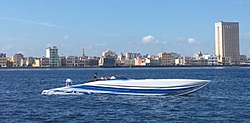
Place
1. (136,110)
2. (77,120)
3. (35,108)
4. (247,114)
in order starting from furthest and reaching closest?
(35,108) → (136,110) → (247,114) → (77,120)

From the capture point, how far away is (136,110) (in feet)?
100

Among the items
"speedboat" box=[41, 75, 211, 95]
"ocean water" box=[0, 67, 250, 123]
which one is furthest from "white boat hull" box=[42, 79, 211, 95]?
"ocean water" box=[0, 67, 250, 123]

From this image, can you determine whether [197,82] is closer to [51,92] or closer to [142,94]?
[142,94]

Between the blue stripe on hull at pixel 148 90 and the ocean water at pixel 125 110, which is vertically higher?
the blue stripe on hull at pixel 148 90

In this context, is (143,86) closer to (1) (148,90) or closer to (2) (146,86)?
(2) (146,86)

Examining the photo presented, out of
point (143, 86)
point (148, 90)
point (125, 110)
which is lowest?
point (125, 110)

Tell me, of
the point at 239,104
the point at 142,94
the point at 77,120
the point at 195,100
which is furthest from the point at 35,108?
the point at 239,104

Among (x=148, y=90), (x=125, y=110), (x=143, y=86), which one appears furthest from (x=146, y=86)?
(x=125, y=110)

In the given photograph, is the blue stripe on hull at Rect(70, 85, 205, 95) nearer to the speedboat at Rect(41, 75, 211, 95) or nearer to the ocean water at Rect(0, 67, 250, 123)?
the speedboat at Rect(41, 75, 211, 95)

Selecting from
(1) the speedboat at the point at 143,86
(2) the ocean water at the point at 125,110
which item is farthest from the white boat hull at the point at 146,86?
(2) the ocean water at the point at 125,110

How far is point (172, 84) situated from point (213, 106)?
19.3ft

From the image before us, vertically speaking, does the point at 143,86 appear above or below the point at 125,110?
above

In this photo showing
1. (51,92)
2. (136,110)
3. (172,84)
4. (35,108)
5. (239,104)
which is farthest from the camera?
(51,92)

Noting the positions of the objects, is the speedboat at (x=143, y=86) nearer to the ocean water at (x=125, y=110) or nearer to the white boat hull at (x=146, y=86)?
the white boat hull at (x=146, y=86)
